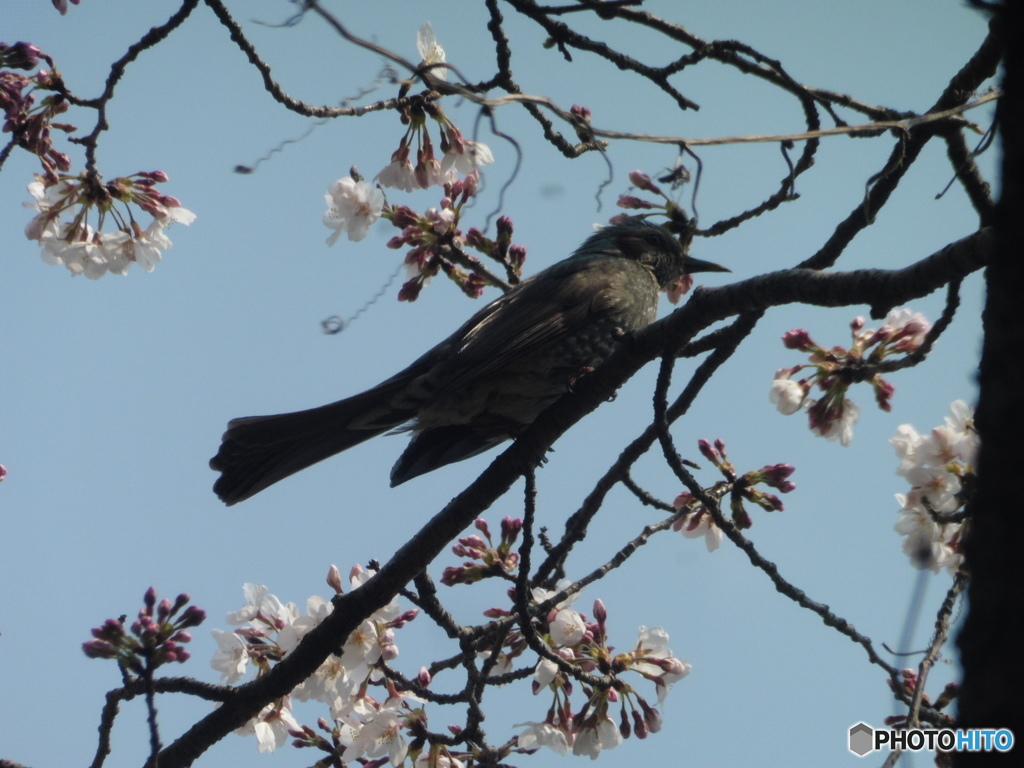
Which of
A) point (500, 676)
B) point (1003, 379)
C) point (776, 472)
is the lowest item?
point (1003, 379)

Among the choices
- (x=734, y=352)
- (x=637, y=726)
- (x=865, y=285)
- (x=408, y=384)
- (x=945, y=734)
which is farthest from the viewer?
(x=408, y=384)

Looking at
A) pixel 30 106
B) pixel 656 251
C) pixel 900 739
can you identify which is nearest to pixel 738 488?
pixel 900 739

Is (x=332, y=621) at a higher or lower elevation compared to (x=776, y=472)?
lower

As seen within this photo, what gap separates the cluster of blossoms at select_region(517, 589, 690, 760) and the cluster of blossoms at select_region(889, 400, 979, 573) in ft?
3.00

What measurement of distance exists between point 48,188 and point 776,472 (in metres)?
3.05

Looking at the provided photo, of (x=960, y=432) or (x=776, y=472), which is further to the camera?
(x=776, y=472)

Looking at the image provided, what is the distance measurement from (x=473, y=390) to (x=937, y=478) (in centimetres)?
193

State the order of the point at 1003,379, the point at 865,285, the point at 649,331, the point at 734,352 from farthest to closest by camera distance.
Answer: the point at 734,352
the point at 649,331
the point at 865,285
the point at 1003,379

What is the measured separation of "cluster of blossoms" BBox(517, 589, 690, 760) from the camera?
3094mm

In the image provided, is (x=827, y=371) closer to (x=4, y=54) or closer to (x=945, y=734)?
(x=945, y=734)

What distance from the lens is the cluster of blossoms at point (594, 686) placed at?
10.2 ft

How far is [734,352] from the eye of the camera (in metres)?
3.45

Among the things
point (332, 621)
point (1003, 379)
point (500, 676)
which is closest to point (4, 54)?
point (332, 621)

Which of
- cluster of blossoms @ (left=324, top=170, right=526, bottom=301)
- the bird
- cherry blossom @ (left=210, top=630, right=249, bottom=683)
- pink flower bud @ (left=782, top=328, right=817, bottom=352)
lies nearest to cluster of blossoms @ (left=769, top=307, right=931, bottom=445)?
pink flower bud @ (left=782, top=328, right=817, bottom=352)
